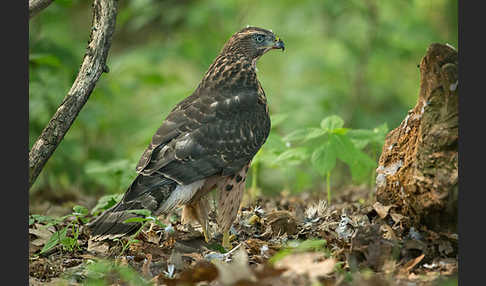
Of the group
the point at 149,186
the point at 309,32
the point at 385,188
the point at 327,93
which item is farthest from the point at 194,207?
the point at 309,32

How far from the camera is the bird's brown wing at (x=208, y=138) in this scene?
5.41m

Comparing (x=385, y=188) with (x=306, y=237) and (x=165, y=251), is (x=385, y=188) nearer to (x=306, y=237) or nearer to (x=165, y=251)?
(x=306, y=237)

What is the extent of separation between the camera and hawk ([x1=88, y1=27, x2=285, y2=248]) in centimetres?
533

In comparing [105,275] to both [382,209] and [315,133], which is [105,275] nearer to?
[382,209]

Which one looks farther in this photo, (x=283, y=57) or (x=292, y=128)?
(x=283, y=57)

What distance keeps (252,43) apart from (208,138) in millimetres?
1328

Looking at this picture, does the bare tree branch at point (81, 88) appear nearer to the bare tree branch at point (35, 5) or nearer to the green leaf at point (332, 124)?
the bare tree branch at point (35, 5)

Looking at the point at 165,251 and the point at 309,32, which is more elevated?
the point at 309,32

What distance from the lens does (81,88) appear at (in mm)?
5184

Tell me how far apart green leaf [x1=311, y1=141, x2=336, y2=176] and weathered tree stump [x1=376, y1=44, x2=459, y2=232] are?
1602 mm

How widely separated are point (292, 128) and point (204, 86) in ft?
13.4

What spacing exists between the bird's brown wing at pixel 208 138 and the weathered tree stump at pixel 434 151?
1.51m

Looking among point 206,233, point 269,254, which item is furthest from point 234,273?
point 206,233

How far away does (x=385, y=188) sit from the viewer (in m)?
5.00
